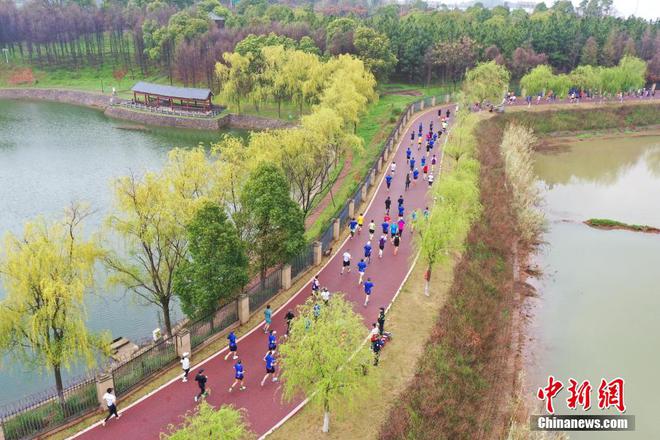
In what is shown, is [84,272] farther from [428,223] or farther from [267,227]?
[428,223]

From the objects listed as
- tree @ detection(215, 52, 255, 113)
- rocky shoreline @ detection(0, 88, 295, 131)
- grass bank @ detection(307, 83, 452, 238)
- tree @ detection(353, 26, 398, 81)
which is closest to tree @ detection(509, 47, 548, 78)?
grass bank @ detection(307, 83, 452, 238)

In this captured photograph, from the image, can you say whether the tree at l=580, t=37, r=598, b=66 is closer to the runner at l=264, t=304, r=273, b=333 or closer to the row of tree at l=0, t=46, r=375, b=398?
the row of tree at l=0, t=46, r=375, b=398

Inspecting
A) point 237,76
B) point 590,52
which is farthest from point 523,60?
point 237,76

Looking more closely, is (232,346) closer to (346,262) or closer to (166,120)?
(346,262)

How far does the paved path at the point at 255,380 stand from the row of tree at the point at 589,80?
45015 millimetres

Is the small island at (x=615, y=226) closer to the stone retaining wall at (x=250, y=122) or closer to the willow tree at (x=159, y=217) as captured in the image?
the willow tree at (x=159, y=217)

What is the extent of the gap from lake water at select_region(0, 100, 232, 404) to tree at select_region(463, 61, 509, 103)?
99.3 feet

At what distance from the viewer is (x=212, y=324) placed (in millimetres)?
22297

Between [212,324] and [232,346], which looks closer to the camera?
[232,346]

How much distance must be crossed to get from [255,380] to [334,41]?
63068mm

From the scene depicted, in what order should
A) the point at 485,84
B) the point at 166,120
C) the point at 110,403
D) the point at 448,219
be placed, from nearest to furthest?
the point at 110,403, the point at 448,219, the point at 485,84, the point at 166,120

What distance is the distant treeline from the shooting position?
75312 mm

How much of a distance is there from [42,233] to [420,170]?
2879cm

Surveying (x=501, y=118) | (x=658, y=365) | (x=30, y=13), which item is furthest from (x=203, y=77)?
(x=658, y=365)
